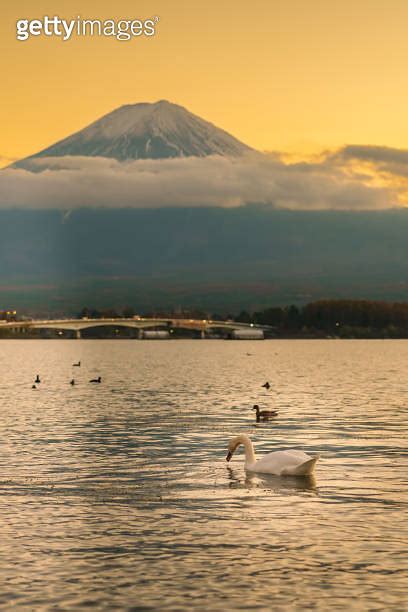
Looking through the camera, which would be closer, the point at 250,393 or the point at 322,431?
the point at 322,431

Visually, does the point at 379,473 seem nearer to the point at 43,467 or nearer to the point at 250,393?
the point at 43,467

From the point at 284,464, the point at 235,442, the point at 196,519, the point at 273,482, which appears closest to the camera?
the point at 196,519

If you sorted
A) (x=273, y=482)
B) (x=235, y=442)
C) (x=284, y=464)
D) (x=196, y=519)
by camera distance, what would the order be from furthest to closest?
(x=235, y=442), (x=284, y=464), (x=273, y=482), (x=196, y=519)

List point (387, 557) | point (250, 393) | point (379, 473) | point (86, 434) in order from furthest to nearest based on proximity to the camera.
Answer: point (250, 393), point (86, 434), point (379, 473), point (387, 557)

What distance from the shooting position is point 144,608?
22984 mm

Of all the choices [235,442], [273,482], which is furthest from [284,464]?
[235,442]

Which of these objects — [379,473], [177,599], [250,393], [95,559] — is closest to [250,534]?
[95,559]

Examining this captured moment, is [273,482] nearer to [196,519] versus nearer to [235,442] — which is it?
[235,442]

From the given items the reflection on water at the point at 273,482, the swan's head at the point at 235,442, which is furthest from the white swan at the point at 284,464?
the swan's head at the point at 235,442

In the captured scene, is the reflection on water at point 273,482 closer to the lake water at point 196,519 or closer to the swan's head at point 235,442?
the lake water at point 196,519

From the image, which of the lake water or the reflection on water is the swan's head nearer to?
the lake water

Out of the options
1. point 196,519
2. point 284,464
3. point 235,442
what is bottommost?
point 196,519

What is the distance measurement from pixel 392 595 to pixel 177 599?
439 cm

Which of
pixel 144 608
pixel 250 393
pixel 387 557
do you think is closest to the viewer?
pixel 144 608
